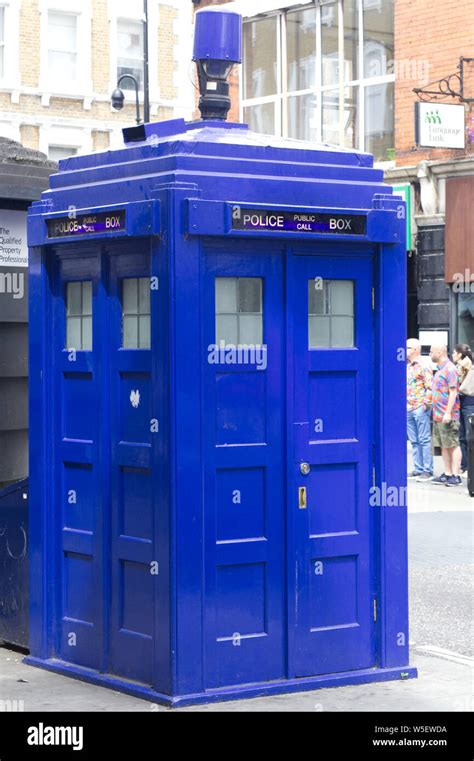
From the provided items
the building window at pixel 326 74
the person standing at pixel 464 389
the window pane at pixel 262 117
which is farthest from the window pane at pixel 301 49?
the person standing at pixel 464 389

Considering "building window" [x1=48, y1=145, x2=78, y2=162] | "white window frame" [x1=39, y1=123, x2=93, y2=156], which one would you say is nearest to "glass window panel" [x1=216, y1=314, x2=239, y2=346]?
"white window frame" [x1=39, y1=123, x2=93, y2=156]

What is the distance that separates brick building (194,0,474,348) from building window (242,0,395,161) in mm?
19

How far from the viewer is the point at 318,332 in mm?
6230

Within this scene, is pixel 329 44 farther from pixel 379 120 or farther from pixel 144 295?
pixel 144 295

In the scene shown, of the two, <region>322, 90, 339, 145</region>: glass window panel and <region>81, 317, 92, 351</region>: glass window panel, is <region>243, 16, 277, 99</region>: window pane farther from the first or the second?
<region>81, 317, 92, 351</region>: glass window panel

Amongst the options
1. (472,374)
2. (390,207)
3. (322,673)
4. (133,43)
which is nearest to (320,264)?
(390,207)

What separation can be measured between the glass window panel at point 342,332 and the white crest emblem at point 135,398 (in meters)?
0.94

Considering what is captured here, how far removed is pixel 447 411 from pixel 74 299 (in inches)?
Answer: 416

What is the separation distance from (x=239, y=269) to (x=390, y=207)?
85cm

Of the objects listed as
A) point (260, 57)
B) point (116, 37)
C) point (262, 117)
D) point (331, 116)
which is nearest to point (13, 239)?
point (331, 116)

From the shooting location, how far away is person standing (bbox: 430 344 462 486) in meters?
16.6

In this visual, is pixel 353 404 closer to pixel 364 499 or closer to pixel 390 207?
pixel 364 499

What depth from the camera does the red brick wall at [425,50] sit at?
891 inches

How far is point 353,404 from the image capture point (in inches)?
248
